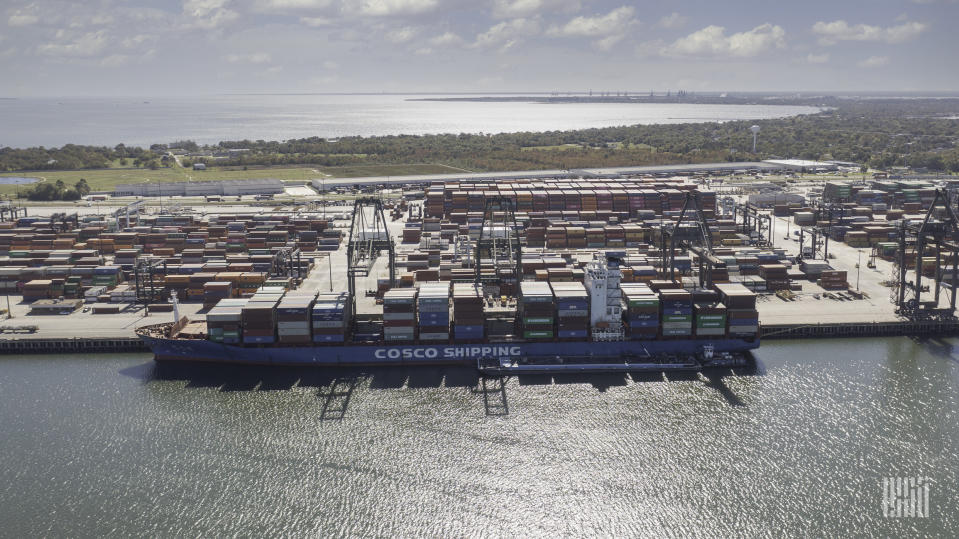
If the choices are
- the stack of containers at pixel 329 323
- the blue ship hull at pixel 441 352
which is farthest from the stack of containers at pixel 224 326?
the stack of containers at pixel 329 323

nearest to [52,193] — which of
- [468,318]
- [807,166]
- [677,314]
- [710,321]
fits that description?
[468,318]

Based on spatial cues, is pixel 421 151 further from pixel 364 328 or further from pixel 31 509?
pixel 31 509

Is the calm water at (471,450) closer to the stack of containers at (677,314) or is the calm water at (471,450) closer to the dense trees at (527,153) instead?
the stack of containers at (677,314)

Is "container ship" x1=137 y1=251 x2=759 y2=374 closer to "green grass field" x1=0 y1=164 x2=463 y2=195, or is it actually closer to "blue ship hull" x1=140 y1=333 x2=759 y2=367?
"blue ship hull" x1=140 y1=333 x2=759 y2=367

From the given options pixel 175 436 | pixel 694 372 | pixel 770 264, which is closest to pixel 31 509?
pixel 175 436

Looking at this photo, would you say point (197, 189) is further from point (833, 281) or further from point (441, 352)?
point (833, 281)

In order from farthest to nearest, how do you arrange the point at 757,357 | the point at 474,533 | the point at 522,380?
1. the point at 757,357
2. the point at 522,380
3. the point at 474,533

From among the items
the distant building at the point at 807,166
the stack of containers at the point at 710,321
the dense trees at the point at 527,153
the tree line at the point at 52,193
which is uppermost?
the dense trees at the point at 527,153
